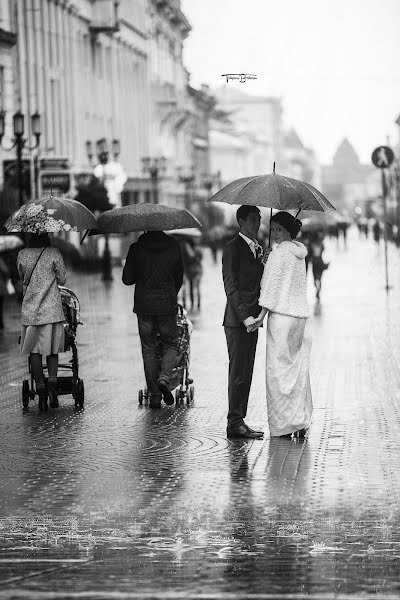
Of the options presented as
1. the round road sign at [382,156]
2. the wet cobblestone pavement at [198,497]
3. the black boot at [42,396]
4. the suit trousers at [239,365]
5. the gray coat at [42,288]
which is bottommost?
the wet cobblestone pavement at [198,497]

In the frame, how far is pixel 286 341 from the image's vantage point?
38.0 ft

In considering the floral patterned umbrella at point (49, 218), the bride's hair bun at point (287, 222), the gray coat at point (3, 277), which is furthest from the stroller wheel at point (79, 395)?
the gray coat at point (3, 277)

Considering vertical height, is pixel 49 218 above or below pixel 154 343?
above

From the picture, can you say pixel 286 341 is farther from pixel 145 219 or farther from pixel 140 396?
pixel 145 219

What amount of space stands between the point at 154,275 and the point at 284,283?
2.32 metres

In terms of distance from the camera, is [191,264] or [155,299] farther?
[191,264]

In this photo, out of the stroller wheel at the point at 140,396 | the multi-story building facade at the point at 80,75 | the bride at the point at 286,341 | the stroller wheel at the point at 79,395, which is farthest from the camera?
the multi-story building facade at the point at 80,75

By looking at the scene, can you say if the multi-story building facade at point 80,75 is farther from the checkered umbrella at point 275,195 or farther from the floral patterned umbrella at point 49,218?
the checkered umbrella at point 275,195

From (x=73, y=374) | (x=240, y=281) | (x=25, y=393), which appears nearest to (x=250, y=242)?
(x=240, y=281)

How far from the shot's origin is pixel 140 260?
1384cm

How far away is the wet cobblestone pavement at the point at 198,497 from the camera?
7214 mm

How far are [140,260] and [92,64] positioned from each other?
187 feet

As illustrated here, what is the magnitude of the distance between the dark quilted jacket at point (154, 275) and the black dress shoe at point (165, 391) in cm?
65

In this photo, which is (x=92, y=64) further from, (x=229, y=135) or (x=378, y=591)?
(x=229, y=135)
